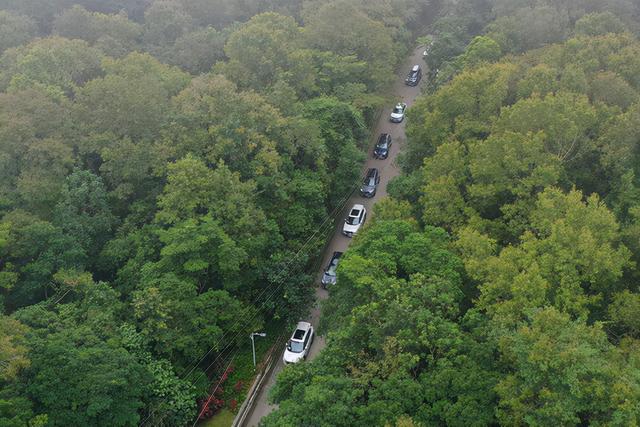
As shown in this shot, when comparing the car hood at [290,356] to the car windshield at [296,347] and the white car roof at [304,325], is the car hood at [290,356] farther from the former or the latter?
the white car roof at [304,325]

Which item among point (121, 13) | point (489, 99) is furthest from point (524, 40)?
point (121, 13)

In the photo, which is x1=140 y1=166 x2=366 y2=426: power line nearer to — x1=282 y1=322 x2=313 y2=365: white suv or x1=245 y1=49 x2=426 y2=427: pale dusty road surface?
x1=245 y1=49 x2=426 y2=427: pale dusty road surface

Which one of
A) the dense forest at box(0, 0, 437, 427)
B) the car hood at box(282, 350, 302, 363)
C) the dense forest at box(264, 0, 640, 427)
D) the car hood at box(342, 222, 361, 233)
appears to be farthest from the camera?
the car hood at box(342, 222, 361, 233)

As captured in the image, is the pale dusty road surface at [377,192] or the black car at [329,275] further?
the black car at [329,275]

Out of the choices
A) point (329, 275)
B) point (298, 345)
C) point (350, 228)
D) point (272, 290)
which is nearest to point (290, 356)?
point (298, 345)

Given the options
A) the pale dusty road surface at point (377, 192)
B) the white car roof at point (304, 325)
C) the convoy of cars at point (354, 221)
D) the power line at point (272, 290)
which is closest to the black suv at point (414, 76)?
the convoy of cars at point (354, 221)

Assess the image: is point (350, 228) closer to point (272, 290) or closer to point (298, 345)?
point (272, 290)

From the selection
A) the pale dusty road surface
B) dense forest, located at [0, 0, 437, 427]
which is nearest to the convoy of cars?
the pale dusty road surface
